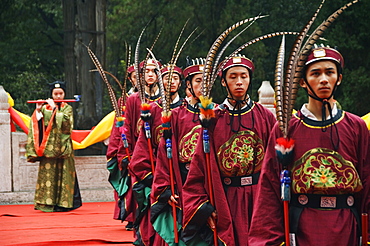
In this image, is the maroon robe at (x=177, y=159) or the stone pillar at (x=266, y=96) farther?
the stone pillar at (x=266, y=96)

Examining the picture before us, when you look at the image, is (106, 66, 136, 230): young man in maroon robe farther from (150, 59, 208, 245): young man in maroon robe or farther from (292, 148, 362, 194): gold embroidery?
(292, 148, 362, 194): gold embroidery

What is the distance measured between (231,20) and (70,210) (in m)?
9.84

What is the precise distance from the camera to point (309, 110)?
11.7 feet

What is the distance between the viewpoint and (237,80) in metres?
4.68

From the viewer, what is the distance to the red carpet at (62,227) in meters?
7.66

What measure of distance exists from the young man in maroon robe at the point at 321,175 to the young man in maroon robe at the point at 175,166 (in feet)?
5.83

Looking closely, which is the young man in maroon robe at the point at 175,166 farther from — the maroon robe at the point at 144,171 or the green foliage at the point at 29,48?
the green foliage at the point at 29,48

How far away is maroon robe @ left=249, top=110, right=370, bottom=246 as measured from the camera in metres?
3.38

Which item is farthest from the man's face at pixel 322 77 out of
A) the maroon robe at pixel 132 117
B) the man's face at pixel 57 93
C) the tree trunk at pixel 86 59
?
the tree trunk at pixel 86 59

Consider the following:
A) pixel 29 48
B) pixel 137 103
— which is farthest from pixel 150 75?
pixel 29 48

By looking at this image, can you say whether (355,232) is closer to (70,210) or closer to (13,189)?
(70,210)

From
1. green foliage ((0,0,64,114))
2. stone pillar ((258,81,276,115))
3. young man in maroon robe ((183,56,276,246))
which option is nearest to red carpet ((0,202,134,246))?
stone pillar ((258,81,276,115))

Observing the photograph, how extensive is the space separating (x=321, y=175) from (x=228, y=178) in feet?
4.27

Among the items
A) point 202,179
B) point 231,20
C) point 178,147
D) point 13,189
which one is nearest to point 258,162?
point 202,179
